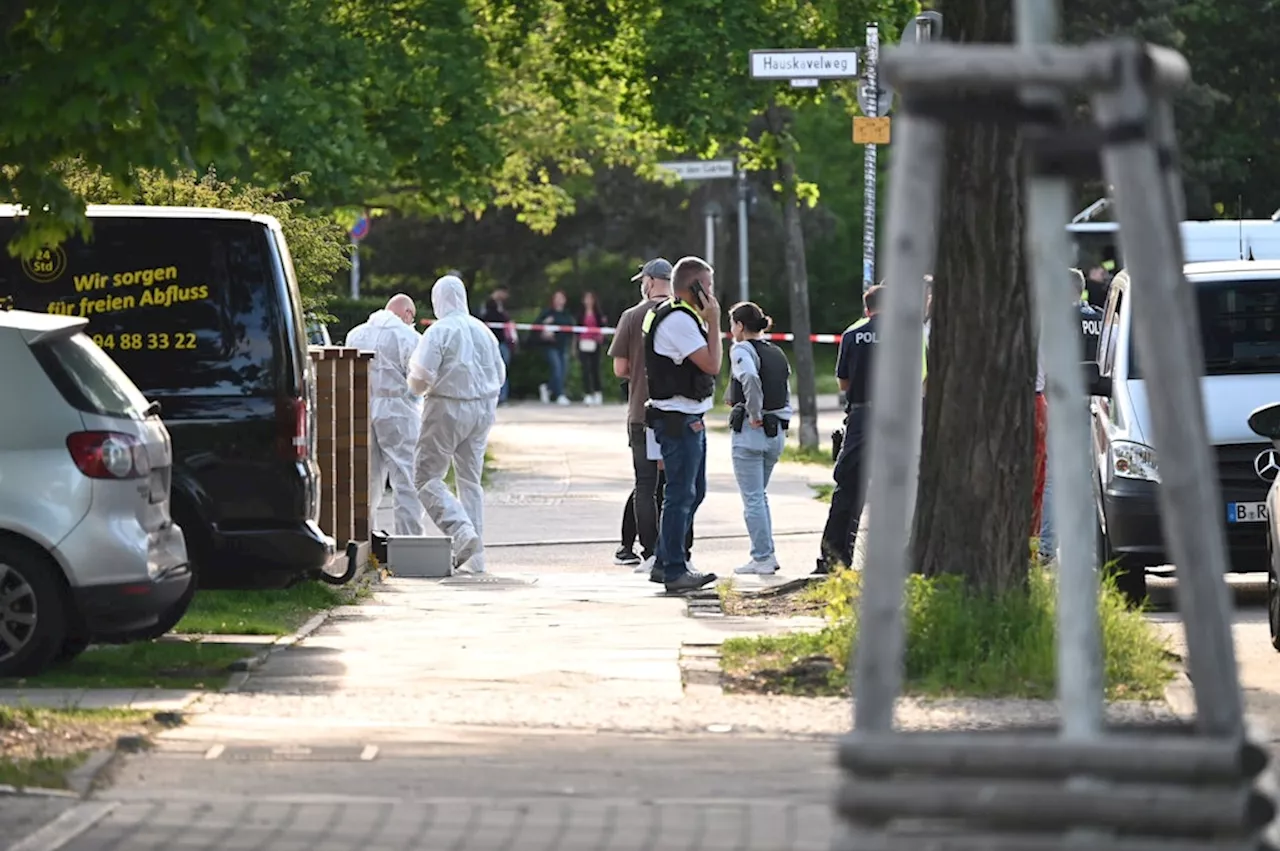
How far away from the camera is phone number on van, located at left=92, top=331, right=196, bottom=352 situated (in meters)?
12.0

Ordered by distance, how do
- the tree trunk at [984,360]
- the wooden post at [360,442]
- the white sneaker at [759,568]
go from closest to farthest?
the tree trunk at [984,360] → the wooden post at [360,442] → the white sneaker at [759,568]

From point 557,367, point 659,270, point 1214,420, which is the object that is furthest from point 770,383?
point 557,367

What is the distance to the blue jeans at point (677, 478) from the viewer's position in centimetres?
1478

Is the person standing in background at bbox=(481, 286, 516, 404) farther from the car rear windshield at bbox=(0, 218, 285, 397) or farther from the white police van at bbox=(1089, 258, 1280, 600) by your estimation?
the car rear windshield at bbox=(0, 218, 285, 397)

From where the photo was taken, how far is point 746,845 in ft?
22.8

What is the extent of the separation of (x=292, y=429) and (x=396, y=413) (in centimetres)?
554

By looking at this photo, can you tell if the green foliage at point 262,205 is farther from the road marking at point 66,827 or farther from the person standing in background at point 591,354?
the person standing in background at point 591,354

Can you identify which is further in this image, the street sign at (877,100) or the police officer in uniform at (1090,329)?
the street sign at (877,100)

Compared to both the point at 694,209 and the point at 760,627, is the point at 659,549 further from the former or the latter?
the point at 694,209

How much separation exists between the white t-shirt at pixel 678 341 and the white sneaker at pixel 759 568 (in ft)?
5.17

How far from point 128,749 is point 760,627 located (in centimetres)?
476

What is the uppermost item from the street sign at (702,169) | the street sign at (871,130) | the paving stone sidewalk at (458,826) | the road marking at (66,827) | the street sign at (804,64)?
the street sign at (804,64)

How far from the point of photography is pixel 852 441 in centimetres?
1534

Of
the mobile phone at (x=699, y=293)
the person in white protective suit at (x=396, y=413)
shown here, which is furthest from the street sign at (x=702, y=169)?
the mobile phone at (x=699, y=293)
